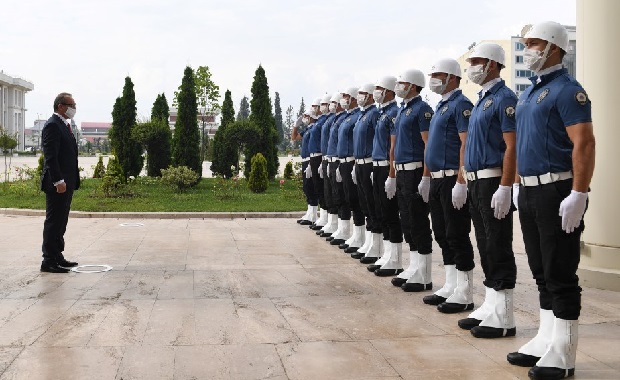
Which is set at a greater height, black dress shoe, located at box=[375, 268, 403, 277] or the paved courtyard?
black dress shoe, located at box=[375, 268, 403, 277]

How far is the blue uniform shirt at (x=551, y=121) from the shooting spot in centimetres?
409

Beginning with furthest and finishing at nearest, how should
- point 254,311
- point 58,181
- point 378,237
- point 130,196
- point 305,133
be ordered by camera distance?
point 130,196
point 305,133
point 378,237
point 58,181
point 254,311

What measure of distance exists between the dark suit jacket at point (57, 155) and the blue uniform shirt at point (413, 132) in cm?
408

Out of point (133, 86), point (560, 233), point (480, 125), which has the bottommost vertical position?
point (560, 233)

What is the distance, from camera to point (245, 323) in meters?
5.55

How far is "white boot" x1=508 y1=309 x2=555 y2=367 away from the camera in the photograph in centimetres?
445

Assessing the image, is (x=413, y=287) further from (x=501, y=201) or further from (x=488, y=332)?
(x=501, y=201)

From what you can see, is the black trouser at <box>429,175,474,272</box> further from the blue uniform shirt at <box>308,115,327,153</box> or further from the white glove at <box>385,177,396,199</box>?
the blue uniform shirt at <box>308,115,327,153</box>

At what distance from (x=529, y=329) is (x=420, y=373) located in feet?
5.48

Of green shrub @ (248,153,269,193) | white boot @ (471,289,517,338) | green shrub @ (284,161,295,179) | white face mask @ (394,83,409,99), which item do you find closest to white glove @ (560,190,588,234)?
white boot @ (471,289,517,338)

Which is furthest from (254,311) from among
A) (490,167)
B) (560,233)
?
(560,233)

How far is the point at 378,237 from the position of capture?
29.4 feet

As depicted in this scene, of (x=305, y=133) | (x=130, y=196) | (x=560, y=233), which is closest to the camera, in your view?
(x=560, y=233)

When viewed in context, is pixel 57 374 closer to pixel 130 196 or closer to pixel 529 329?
pixel 529 329
